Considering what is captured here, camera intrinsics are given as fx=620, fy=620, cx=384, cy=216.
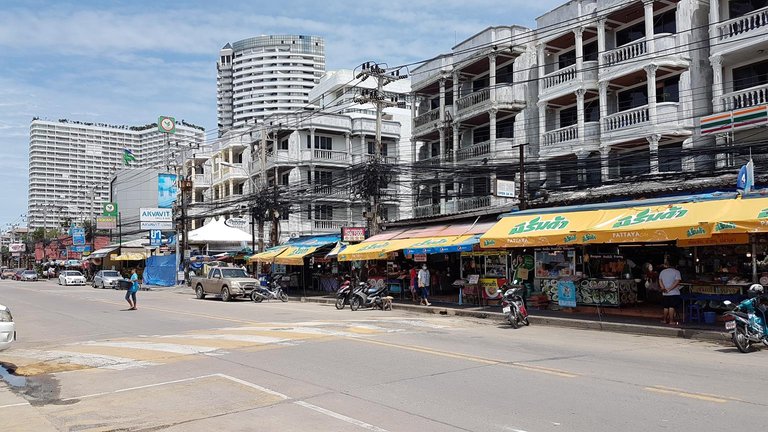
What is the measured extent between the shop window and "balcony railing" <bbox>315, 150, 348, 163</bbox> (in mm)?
28112

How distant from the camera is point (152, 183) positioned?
285ft

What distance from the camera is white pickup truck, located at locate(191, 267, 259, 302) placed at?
98.4 feet

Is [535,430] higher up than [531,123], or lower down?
lower down

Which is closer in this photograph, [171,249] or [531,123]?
[531,123]

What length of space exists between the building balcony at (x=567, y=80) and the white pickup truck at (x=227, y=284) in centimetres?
1663

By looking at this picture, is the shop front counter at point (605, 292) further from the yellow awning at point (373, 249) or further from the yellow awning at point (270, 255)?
the yellow awning at point (270, 255)

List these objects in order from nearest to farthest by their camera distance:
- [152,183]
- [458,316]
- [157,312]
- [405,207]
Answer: [458,316]
[157,312]
[405,207]
[152,183]

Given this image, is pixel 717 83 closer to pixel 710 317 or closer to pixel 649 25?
pixel 649 25

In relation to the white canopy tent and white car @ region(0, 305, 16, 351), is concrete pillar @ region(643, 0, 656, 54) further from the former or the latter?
the white canopy tent

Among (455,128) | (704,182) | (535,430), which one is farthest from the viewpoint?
(455,128)

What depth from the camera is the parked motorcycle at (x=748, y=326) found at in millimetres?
11547

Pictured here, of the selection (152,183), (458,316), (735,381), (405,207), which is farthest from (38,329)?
(152,183)

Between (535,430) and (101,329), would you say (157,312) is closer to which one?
(101,329)

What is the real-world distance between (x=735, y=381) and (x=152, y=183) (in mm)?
86983
